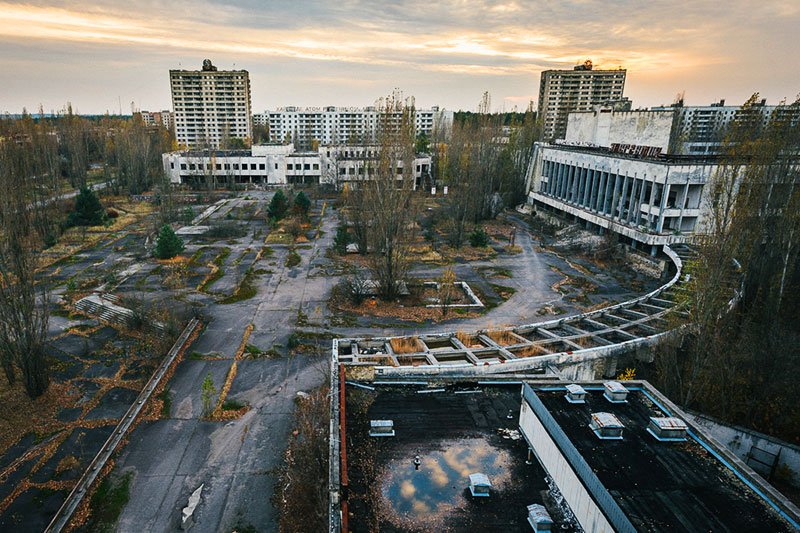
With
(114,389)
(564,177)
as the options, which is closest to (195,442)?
(114,389)

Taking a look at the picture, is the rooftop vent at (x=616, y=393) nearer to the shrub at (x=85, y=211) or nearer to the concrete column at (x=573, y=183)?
the concrete column at (x=573, y=183)

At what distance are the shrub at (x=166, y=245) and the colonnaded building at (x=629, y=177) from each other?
40285mm

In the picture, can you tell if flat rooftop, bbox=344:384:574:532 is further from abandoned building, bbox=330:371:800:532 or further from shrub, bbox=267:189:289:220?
shrub, bbox=267:189:289:220

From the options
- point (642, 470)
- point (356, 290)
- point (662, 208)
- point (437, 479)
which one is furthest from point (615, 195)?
point (437, 479)

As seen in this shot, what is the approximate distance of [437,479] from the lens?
12656mm

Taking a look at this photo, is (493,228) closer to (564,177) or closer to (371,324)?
(564,177)

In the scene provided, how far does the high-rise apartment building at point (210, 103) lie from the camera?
126 metres

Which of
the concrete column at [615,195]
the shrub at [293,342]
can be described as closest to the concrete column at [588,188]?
the concrete column at [615,195]

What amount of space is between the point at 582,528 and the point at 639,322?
1833cm

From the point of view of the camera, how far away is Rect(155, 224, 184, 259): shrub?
130 ft

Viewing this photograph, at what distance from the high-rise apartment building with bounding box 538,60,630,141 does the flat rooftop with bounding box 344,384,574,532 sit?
124 meters

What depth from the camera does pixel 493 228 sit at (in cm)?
5606

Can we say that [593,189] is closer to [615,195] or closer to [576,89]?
[615,195]

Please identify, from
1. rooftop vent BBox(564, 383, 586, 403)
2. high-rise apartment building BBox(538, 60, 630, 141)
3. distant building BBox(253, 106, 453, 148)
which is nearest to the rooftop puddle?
rooftop vent BBox(564, 383, 586, 403)
